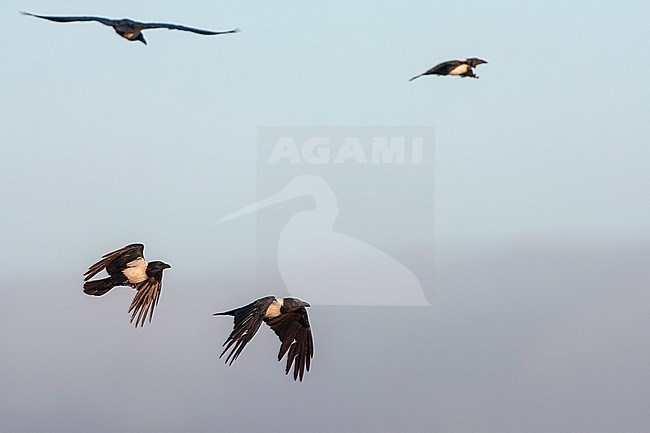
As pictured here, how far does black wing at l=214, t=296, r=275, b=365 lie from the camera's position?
20594mm

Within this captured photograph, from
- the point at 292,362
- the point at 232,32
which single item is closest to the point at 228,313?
the point at 292,362

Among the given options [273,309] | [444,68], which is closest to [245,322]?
[273,309]

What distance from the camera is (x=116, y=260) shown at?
24391 mm

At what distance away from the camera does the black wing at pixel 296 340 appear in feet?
80.4

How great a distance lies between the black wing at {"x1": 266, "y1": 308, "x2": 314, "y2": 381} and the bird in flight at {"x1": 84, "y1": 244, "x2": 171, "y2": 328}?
2.92m

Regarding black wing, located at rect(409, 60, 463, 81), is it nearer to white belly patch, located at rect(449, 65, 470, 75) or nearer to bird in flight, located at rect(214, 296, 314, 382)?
white belly patch, located at rect(449, 65, 470, 75)

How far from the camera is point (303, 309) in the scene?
24.4 meters

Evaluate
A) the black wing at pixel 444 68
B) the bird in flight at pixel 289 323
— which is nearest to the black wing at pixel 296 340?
the bird in flight at pixel 289 323

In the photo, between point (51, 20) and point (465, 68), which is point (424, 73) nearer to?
point (465, 68)

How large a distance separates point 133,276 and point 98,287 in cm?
84

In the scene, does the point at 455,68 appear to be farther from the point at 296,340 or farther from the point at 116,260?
the point at 116,260

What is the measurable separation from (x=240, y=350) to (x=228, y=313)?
2049 mm

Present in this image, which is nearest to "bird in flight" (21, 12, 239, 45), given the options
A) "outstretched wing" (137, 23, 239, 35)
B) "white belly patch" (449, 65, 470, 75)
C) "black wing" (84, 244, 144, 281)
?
"outstretched wing" (137, 23, 239, 35)

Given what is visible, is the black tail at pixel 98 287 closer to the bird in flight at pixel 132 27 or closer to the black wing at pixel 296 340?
the black wing at pixel 296 340
